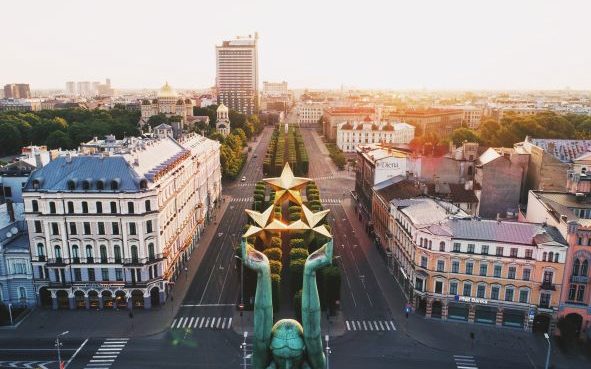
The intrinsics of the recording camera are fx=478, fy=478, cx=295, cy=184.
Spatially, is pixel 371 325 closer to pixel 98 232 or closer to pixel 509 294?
pixel 509 294

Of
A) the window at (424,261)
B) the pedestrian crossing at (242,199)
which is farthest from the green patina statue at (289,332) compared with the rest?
the pedestrian crossing at (242,199)

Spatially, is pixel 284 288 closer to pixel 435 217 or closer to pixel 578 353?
pixel 435 217

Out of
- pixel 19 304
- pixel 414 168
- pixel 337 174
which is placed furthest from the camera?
pixel 337 174

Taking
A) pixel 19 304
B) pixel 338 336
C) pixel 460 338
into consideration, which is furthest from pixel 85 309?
pixel 460 338

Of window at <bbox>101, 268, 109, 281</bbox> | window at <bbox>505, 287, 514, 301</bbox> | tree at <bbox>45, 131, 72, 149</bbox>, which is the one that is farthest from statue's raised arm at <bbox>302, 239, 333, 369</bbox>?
tree at <bbox>45, 131, 72, 149</bbox>

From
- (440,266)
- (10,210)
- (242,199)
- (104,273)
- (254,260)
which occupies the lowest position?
(242,199)

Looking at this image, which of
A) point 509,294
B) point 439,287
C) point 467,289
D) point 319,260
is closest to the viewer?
point 319,260

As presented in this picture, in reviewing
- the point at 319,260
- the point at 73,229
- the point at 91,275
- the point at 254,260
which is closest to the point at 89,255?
the point at 91,275
